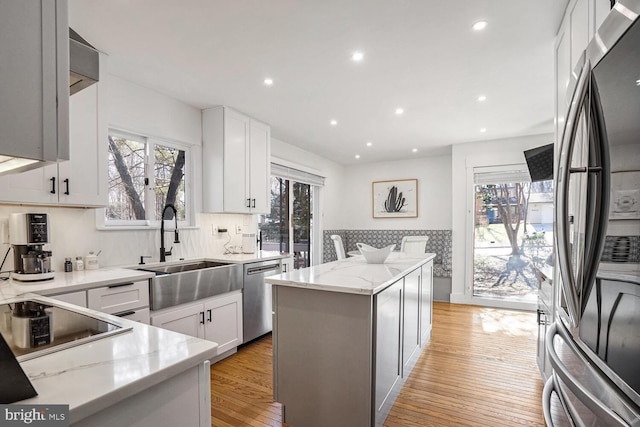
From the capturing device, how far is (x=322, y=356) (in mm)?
1883

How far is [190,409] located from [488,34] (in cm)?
262

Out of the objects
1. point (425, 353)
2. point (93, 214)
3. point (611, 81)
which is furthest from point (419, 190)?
point (611, 81)

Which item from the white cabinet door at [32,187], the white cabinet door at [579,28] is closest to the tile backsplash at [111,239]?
the white cabinet door at [32,187]

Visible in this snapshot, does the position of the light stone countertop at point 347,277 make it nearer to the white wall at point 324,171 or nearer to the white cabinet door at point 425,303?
the white cabinet door at point 425,303

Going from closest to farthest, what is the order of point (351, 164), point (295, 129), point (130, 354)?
1. point (130, 354)
2. point (295, 129)
3. point (351, 164)

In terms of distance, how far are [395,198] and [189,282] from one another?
4539 mm

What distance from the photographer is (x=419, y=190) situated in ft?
20.0

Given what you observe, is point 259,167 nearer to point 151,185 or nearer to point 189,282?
point 151,185

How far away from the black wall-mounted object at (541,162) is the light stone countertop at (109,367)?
3823mm

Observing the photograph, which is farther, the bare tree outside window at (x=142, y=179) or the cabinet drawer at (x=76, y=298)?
the bare tree outside window at (x=142, y=179)

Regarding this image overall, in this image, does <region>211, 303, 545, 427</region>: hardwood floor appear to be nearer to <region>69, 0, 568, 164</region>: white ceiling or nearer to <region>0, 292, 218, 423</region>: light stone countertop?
<region>0, 292, 218, 423</region>: light stone countertop

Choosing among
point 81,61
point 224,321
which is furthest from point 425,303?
point 81,61

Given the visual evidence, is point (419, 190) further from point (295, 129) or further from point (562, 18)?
point (562, 18)

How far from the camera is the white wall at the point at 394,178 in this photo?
588 cm
